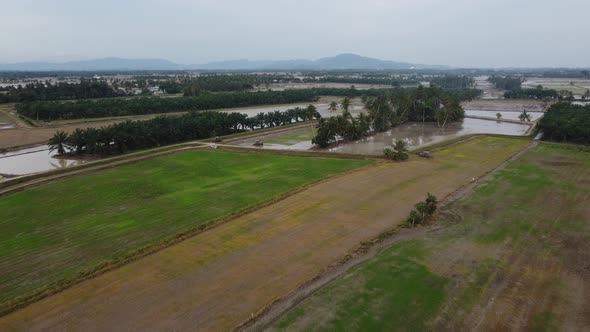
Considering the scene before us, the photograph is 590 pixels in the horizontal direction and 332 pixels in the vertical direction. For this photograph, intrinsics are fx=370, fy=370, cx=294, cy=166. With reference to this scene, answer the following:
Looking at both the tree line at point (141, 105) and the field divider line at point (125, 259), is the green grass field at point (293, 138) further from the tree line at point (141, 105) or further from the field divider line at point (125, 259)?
the tree line at point (141, 105)

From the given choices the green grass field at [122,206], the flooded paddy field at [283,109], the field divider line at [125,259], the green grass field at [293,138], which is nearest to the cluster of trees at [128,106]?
the flooded paddy field at [283,109]

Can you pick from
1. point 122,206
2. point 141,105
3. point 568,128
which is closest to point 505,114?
point 568,128

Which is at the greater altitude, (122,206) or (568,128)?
(568,128)

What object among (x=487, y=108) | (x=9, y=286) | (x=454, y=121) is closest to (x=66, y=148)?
(x=9, y=286)

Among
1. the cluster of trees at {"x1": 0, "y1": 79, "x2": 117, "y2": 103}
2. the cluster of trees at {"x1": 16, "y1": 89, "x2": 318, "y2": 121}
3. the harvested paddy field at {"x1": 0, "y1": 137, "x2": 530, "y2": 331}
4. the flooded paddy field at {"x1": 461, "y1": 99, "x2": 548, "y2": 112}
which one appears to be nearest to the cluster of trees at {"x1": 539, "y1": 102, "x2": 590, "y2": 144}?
the harvested paddy field at {"x1": 0, "y1": 137, "x2": 530, "y2": 331}

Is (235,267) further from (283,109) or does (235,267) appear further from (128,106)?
(283,109)

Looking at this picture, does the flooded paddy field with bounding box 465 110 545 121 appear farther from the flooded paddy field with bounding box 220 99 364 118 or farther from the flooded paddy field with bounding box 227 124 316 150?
the flooded paddy field with bounding box 227 124 316 150
